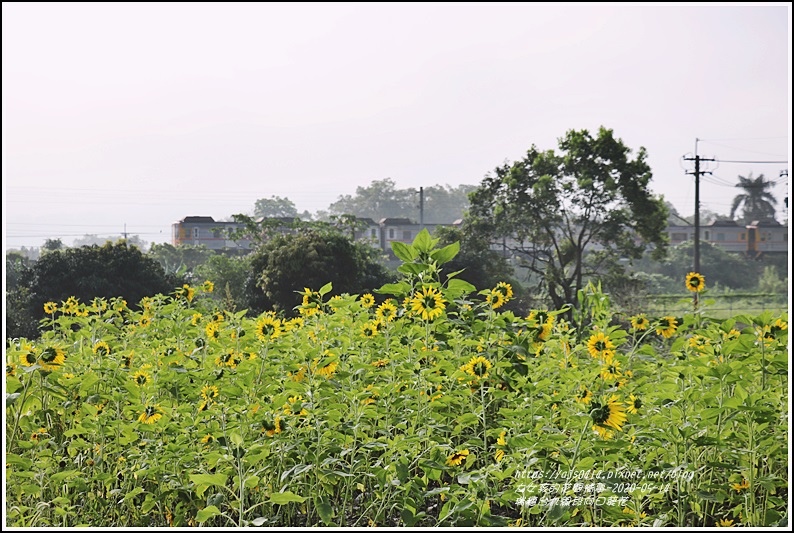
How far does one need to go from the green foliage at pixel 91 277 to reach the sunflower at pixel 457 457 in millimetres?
3487

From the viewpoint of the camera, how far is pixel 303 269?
609cm

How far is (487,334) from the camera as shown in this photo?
1751 millimetres

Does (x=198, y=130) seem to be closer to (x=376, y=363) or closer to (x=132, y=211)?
(x=132, y=211)

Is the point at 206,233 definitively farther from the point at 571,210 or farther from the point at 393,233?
the point at 571,210

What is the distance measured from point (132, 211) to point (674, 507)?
349 cm

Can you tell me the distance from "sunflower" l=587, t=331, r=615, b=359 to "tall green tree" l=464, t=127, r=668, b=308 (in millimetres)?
6398

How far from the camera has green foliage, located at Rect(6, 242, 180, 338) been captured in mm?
4602

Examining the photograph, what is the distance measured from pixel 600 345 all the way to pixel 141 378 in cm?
100

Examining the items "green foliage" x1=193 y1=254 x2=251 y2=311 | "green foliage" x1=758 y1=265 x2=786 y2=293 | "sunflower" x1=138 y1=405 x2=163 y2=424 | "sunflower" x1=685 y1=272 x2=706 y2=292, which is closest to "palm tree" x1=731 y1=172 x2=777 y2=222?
"green foliage" x1=758 y1=265 x2=786 y2=293

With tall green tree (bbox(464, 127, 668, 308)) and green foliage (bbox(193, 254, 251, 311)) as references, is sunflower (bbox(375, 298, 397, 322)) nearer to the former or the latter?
green foliage (bbox(193, 254, 251, 311))

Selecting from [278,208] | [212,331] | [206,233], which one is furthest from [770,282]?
[212,331]

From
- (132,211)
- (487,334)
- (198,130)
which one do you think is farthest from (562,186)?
(487,334)

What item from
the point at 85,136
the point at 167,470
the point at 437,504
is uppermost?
the point at 85,136

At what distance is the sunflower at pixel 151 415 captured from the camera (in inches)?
60.3
